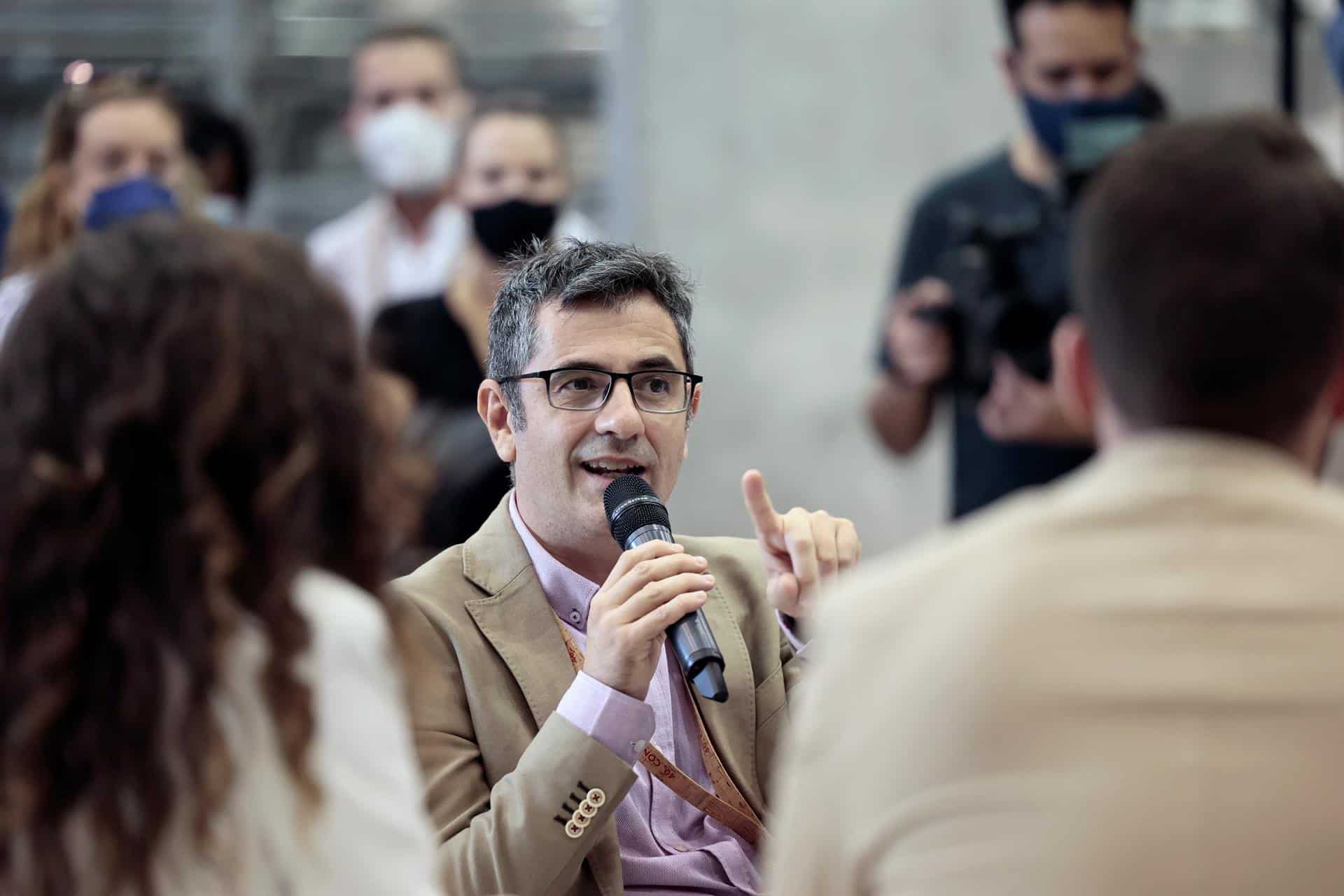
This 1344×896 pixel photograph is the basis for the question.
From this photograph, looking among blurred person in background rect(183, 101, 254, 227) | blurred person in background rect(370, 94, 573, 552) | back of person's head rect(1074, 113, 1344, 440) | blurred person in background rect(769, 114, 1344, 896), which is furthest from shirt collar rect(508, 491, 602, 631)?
blurred person in background rect(183, 101, 254, 227)

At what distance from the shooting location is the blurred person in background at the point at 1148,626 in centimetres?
116

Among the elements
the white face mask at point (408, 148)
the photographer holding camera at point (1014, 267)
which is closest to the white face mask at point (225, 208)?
the white face mask at point (408, 148)

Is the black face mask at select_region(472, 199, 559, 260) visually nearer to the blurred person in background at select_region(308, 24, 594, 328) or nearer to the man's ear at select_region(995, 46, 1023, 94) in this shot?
the blurred person in background at select_region(308, 24, 594, 328)

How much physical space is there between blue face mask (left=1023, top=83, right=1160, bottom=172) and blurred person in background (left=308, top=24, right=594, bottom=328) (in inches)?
50.9

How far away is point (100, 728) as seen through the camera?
1288mm

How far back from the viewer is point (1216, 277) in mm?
1199

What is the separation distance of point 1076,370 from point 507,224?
101 inches

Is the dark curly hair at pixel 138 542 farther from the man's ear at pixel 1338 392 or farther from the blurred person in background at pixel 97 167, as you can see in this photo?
the blurred person in background at pixel 97 167

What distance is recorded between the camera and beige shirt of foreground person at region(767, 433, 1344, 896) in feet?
3.79

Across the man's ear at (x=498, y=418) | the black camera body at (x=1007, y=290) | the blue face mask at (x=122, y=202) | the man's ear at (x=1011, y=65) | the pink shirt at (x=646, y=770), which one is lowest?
the pink shirt at (x=646, y=770)

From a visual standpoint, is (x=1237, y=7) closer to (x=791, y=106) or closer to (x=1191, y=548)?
(x=791, y=106)

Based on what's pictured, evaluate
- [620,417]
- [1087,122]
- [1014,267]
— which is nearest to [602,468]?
[620,417]

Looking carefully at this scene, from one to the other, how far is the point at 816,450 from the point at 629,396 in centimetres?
323

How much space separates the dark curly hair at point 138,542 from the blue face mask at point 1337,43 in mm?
2636
